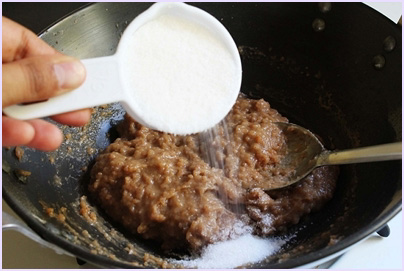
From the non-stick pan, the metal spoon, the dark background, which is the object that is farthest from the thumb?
the dark background

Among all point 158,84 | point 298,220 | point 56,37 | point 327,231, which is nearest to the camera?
point 158,84

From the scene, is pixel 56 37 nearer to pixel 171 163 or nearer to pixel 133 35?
pixel 133 35

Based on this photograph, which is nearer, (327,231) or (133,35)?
(133,35)

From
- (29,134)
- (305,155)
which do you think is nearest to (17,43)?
(29,134)

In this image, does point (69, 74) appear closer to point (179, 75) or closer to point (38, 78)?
point (38, 78)

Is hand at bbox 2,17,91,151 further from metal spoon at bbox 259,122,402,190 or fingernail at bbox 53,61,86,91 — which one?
metal spoon at bbox 259,122,402,190

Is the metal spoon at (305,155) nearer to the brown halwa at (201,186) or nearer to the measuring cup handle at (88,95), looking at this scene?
the brown halwa at (201,186)

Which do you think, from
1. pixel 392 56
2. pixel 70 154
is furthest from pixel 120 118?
pixel 392 56
